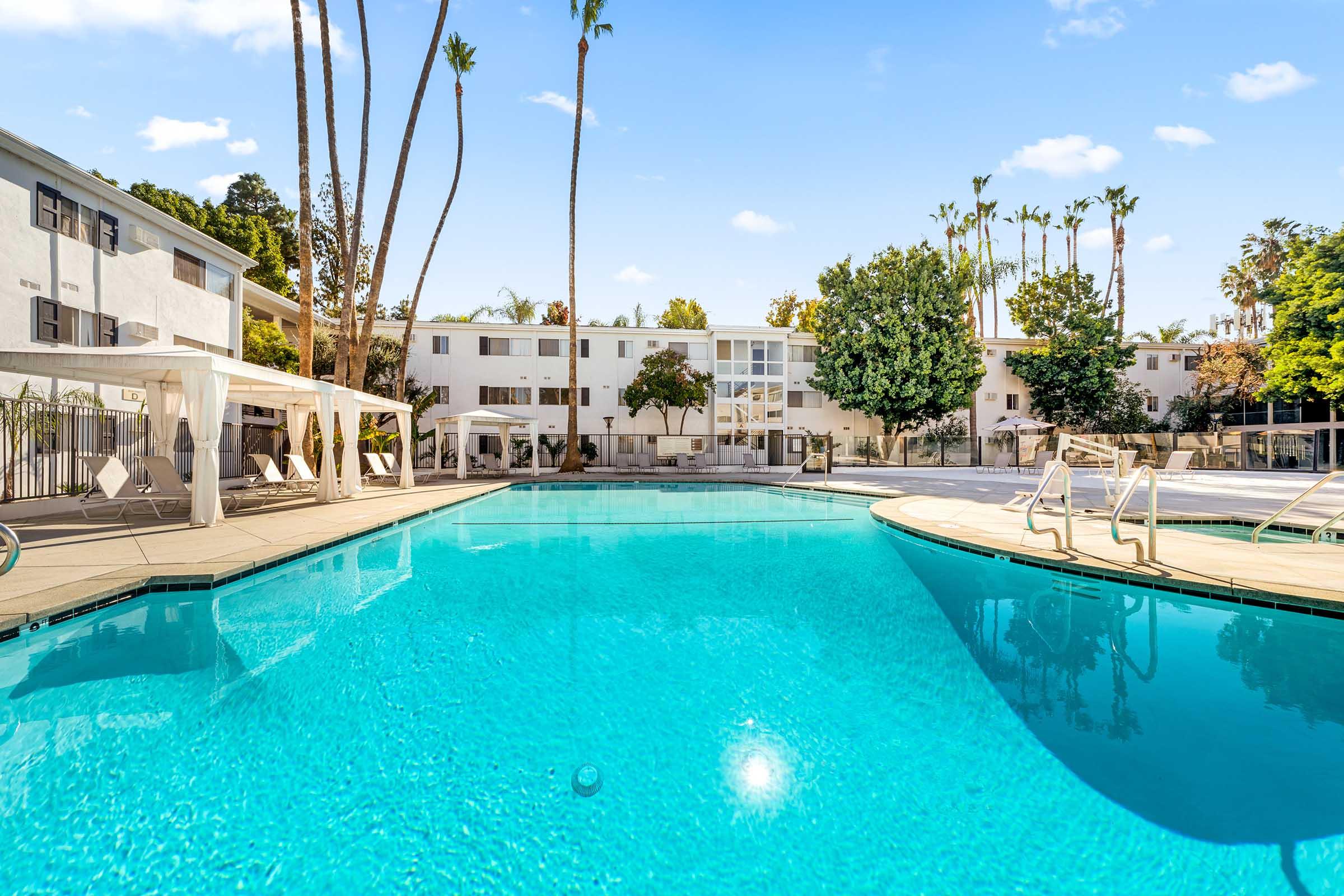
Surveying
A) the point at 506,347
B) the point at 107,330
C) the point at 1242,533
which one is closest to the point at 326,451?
the point at 107,330

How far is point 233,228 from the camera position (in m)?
26.6

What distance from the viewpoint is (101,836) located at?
2217 mm

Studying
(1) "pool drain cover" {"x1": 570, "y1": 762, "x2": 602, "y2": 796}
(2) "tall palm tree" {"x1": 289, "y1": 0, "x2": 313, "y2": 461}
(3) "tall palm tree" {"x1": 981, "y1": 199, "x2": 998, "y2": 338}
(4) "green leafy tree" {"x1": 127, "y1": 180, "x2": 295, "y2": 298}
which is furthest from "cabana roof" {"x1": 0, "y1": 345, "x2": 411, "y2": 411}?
(3) "tall palm tree" {"x1": 981, "y1": 199, "x2": 998, "y2": 338}

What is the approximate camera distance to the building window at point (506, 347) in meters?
28.3

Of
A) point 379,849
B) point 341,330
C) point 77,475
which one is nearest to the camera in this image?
point 379,849

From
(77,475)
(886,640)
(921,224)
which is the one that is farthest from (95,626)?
(921,224)

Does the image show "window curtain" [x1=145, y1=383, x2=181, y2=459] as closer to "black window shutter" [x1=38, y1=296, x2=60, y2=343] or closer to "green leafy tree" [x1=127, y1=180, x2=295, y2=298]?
"black window shutter" [x1=38, y1=296, x2=60, y2=343]

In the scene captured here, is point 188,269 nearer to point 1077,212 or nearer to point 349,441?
point 349,441

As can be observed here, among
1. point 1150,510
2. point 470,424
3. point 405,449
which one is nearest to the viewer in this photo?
point 1150,510

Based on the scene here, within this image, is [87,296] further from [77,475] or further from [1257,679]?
[1257,679]

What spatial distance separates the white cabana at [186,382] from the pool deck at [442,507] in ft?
3.20

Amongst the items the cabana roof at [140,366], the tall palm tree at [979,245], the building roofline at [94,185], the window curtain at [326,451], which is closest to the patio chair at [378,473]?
the window curtain at [326,451]

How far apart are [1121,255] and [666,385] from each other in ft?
89.9

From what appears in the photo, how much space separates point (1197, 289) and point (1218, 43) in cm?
2423
